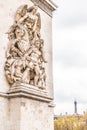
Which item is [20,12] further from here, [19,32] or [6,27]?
[6,27]

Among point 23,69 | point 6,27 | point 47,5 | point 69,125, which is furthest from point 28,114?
point 69,125

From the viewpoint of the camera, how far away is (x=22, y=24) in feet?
33.3

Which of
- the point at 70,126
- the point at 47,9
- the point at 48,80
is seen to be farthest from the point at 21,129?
the point at 70,126

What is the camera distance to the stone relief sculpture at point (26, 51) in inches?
374

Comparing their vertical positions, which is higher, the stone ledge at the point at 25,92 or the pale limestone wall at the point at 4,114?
the stone ledge at the point at 25,92

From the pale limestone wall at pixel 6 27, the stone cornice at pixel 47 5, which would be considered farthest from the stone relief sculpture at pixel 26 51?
the stone cornice at pixel 47 5

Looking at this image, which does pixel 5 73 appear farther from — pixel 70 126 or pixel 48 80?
pixel 70 126

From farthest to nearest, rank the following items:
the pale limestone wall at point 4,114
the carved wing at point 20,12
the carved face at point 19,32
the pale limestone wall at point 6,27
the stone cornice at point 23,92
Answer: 1. the carved wing at point 20,12
2. the carved face at point 19,32
3. the pale limestone wall at point 6,27
4. the stone cornice at point 23,92
5. the pale limestone wall at point 4,114

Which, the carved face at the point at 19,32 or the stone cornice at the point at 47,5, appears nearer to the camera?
the carved face at the point at 19,32

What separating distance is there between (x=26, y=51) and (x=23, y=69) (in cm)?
54

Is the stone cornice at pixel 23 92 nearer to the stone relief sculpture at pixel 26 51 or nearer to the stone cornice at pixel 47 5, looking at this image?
the stone relief sculpture at pixel 26 51

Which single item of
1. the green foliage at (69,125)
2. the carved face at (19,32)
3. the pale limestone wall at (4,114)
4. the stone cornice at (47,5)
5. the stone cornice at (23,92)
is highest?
the stone cornice at (47,5)

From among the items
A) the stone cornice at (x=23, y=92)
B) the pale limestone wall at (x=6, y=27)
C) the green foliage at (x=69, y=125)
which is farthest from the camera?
the green foliage at (x=69, y=125)

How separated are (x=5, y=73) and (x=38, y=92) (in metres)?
1.16
